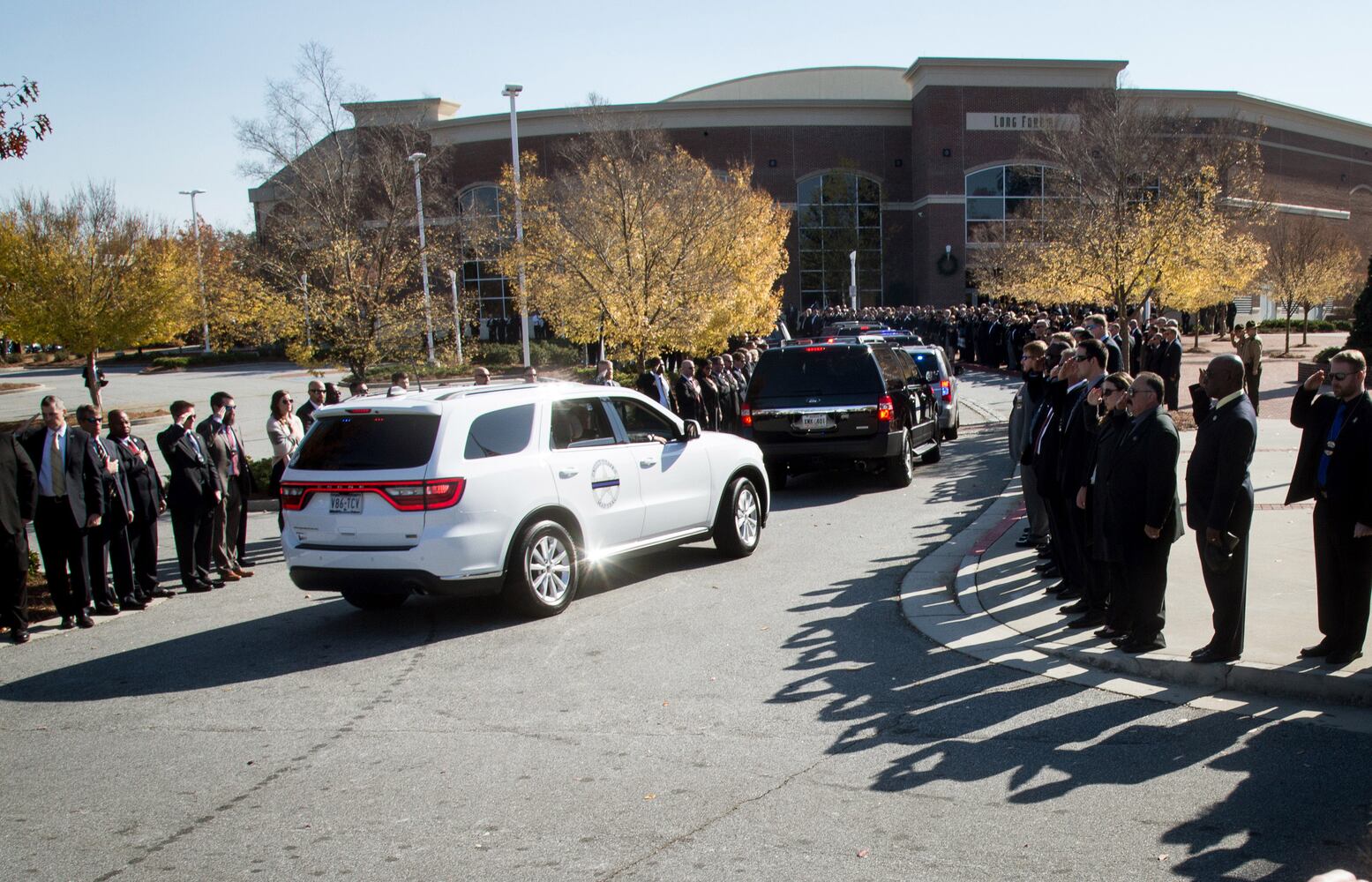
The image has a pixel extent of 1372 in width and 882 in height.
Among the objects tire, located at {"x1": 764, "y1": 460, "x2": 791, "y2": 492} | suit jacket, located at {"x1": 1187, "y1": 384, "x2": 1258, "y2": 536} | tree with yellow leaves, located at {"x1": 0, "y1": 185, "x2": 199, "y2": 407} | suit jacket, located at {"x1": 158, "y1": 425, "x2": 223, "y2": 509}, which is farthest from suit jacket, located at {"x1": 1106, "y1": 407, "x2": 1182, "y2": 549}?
tree with yellow leaves, located at {"x1": 0, "y1": 185, "x2": 199, "y2": 407}

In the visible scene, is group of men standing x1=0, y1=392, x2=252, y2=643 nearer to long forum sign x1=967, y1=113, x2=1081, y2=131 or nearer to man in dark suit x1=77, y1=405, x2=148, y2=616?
man in dark suit x1=77, y1=405, x2=148, y2=616

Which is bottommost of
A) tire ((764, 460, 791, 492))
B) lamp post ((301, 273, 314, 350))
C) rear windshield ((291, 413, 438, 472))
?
tire ((764, 460, 791, 492))

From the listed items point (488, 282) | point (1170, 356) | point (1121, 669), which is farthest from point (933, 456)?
point (488, 282)

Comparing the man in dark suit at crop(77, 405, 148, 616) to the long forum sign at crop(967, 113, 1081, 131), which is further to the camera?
the long forum sign at crop(967, 113, 1081, 131)

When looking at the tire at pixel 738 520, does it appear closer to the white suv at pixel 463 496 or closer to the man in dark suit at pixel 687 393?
the white suv at pixel 463 496

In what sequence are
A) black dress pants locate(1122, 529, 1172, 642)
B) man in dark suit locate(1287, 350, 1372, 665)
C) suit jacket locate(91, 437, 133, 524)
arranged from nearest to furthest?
man in dark suit locate(1287, 350, 1372, 665), black dress pants locate(1122, 529, 1172, 642), suit jacket locate(91, 437, 133, 524)

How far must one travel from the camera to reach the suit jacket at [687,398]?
1697cm

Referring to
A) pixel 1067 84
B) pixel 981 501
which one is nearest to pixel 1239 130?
pixel 1067 84

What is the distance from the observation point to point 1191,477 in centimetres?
656

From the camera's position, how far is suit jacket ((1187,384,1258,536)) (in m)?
6.31

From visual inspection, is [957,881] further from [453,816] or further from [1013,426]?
[1013,426]

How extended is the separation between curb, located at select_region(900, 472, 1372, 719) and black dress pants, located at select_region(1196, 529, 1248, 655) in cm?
16

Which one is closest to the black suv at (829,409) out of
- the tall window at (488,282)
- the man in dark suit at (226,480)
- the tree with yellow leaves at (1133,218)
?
the man in dark suit at (226,480)

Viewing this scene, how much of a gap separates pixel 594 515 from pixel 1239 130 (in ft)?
165
